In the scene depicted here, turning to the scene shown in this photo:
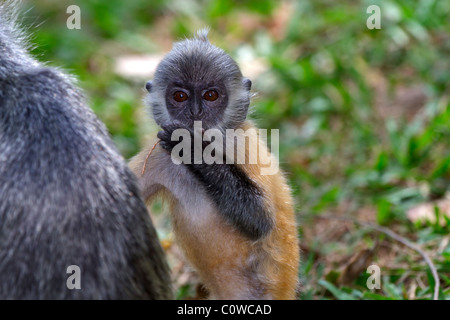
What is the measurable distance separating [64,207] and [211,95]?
1794 mm

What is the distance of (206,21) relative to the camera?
9977 millimetres

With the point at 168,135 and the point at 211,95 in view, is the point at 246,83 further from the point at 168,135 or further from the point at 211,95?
the point at 168,135

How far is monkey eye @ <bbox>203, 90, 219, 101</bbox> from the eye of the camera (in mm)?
4531

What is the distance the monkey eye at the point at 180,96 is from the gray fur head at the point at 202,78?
0.07 meters

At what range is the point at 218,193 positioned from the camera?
3.83 m

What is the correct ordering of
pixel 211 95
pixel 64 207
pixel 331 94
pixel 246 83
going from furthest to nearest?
pixel 331 94 → pixel 246 83 → pixel 211 95 → pixel 64 207

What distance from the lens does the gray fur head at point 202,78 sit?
447 centimetres

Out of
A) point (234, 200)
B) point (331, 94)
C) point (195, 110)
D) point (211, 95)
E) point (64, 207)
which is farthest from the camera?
point (331, 94)

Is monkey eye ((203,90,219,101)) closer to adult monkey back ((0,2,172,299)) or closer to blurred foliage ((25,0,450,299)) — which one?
adult monkey back ((0,2,172,299))

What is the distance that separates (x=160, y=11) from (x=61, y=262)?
8.00 m

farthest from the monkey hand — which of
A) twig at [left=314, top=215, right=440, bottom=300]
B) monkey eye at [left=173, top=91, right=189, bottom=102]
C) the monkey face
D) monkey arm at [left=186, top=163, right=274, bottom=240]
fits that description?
twig at [left=314, top=215, right=440, bottom=300]

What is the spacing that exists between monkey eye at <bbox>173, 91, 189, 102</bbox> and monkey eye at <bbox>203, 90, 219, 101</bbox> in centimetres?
13

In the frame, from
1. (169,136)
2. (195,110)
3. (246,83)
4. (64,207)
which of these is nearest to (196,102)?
(195,110)
